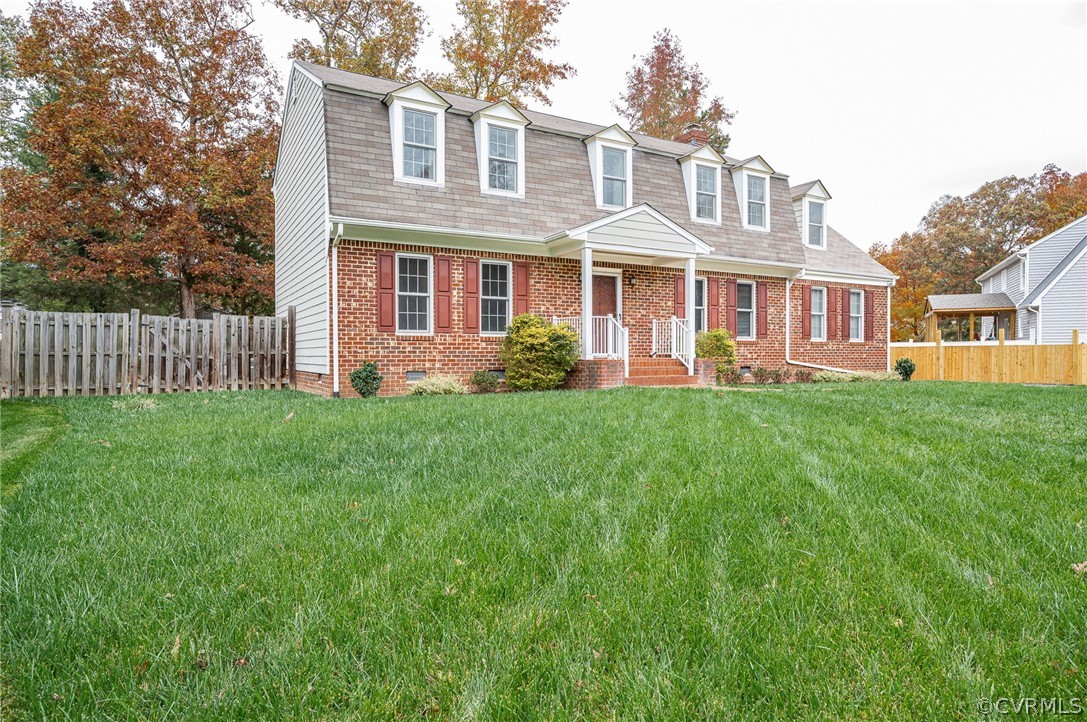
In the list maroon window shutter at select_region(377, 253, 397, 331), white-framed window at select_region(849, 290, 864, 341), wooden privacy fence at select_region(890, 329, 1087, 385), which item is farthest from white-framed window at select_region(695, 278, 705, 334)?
wooden privacy fence at select_region(890, 329, 1087, 385)

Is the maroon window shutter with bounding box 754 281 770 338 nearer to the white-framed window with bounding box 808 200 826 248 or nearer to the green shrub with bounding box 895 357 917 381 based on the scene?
the white-framed window with bounding box 808 200 826 248

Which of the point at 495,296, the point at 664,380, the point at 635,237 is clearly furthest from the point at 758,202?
the point at 495,296

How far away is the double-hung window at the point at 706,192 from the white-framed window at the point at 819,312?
441 centimetres

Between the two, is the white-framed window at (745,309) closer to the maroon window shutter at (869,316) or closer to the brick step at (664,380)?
the brick step at (664,380)

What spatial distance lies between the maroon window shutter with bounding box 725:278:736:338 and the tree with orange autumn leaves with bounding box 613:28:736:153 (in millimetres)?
16053

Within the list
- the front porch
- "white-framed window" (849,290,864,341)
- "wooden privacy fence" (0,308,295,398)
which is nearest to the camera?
"wooden privacy fence" (0,308,295,398)

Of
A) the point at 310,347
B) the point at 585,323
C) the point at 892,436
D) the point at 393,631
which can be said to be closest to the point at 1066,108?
the point at 585,323

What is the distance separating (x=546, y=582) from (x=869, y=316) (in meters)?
19.4

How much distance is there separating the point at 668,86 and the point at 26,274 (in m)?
29.2

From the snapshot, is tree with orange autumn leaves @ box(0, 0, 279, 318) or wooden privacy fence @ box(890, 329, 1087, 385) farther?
tree with orange autumn leaves @ box(0, 0, 279, 318)

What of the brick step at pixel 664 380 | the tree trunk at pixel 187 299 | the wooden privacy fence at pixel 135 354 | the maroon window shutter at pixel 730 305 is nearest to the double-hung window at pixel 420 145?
the wooden privacy fence at pixel 135 354

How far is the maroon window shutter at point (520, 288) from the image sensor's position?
13.0 m

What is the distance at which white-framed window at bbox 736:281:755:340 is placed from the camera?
16344mm

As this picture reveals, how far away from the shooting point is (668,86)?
29562 millimetres
